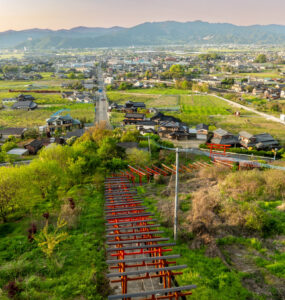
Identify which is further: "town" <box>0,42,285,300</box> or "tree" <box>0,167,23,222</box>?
"tree" <box>0,167,23,222</box>

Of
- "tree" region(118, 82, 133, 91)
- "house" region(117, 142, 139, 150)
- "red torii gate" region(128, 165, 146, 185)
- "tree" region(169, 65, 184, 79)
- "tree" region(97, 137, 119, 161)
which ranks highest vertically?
"tree" region(169, 65, 184, 79)

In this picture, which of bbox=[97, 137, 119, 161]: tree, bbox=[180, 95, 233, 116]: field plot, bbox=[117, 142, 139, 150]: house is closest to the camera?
bbox=[97, 137, 119, 161]: tree

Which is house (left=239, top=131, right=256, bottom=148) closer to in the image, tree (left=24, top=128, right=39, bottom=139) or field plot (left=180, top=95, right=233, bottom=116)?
field plot (left=180, top=95, right=233, bottom=116)

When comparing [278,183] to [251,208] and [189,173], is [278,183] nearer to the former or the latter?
[251,208]

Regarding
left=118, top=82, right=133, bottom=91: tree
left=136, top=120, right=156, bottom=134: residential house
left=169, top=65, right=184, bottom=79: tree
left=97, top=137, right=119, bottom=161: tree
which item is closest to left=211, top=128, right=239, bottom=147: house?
left=136, top=120, right=156, bottom=134: residential house

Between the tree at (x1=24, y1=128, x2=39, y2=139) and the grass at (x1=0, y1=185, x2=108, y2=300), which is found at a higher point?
the grass at (x1=0, y1=185, x2=108, y2=300)

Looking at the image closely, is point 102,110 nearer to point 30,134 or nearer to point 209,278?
point 30,134

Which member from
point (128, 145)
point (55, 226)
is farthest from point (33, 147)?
point (55, 226)
